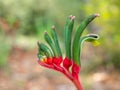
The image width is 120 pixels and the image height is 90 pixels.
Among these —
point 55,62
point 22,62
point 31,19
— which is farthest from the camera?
point 31,19

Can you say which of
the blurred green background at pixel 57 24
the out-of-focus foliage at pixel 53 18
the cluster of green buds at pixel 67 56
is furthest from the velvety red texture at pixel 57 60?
the out-of-focus foliage at pixel 53 18

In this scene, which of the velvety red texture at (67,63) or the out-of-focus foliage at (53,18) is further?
the out-of-focus foliage at (53,18)

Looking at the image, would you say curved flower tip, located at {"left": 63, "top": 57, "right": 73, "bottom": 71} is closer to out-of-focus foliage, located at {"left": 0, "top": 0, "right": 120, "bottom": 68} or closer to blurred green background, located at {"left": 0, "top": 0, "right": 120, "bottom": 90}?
blurred green background, located at {"left": 0, "top": 0, "right": 120, "bottom": 90}

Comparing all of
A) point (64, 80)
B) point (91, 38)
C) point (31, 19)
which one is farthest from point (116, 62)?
point (91, 38)

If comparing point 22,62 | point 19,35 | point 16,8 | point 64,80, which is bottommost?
point 64,80

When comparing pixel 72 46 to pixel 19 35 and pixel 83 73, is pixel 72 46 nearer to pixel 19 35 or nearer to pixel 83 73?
pixel 83 73

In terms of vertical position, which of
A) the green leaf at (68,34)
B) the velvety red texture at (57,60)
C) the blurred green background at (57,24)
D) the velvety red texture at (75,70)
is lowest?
the velvety red texture at (75,70)

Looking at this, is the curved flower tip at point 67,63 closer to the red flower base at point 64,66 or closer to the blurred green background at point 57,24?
the red flower base at point 64,66

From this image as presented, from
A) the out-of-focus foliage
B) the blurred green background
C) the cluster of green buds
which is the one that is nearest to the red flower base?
the cluster of green buds
